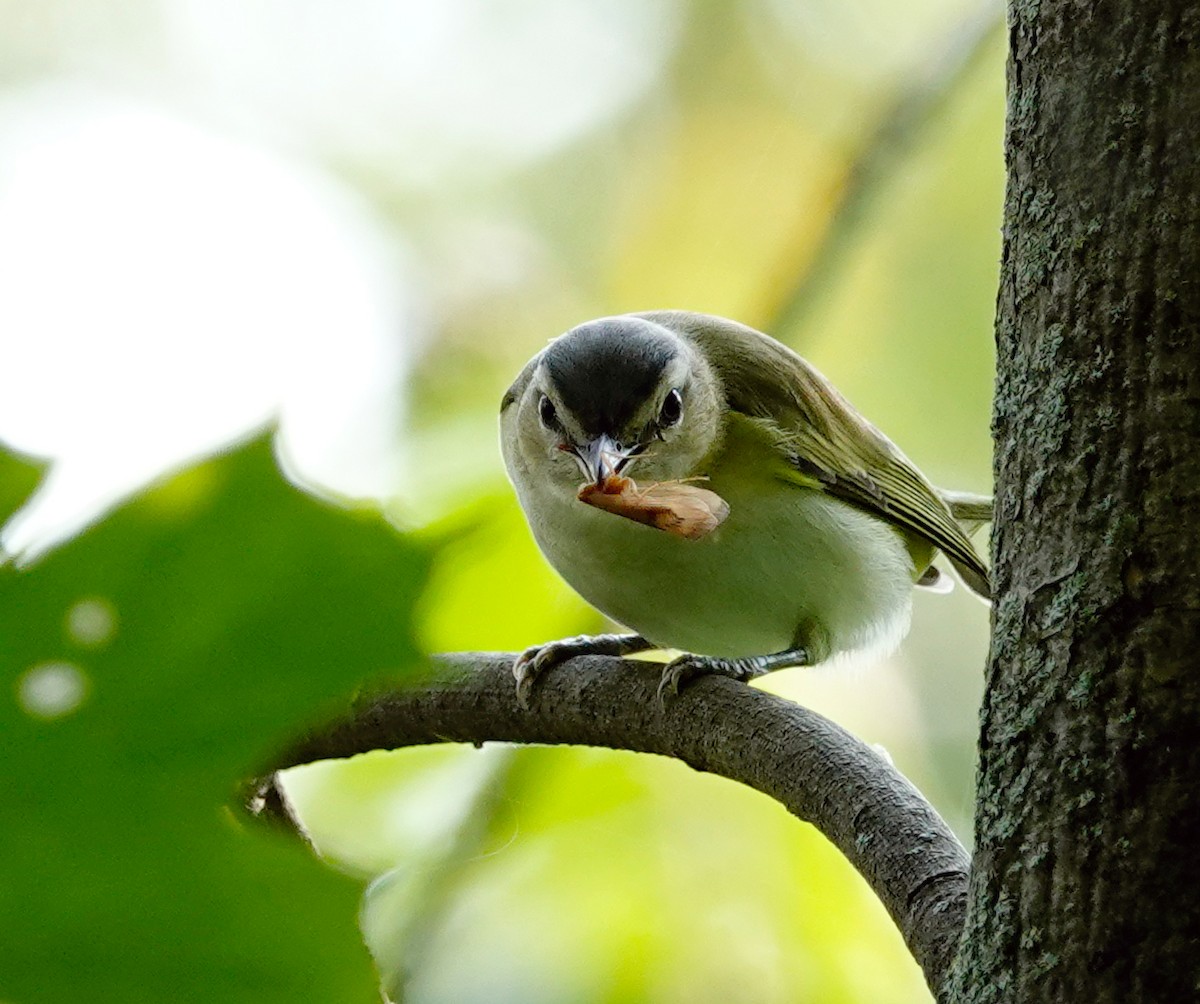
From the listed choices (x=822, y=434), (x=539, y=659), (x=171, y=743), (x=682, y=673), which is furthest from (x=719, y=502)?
(x=171, y=743)

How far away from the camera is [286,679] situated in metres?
0.52

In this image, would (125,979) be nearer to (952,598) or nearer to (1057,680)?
(1057,680)

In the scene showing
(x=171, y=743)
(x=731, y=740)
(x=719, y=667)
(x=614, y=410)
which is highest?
(x=614, y=410)

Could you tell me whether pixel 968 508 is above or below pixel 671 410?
Result: above

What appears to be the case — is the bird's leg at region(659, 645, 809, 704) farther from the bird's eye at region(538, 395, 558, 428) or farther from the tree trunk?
the tree trunk

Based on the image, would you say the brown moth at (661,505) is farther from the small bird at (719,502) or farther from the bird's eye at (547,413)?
the bird's eye at (547,413)

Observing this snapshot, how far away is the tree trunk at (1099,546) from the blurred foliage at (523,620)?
2.04 ft

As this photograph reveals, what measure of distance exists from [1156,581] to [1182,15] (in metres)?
0.58

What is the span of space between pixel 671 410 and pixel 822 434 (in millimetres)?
526

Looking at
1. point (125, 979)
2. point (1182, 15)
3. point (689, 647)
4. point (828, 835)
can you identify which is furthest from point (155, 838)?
point (689, 647)

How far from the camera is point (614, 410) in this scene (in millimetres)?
2842

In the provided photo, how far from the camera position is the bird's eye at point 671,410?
289cm

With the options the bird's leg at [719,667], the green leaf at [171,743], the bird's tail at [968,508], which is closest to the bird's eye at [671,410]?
the bird's leg at [719,667]

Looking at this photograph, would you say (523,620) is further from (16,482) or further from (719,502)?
(16,482)
